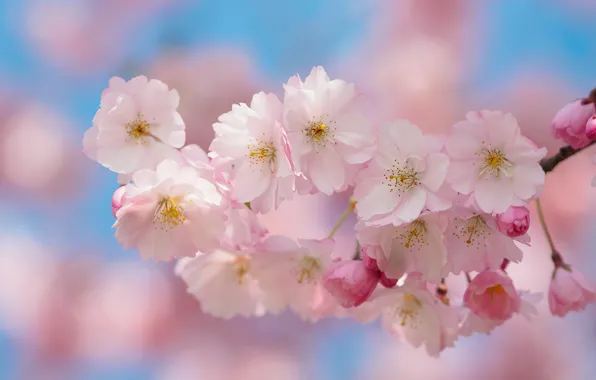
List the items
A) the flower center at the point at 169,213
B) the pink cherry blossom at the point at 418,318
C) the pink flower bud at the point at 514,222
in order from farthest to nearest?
the pink cherry blossom at the point at 418,318
the flower center at the point at 169,213
the pink flower bud at the point at 514,222

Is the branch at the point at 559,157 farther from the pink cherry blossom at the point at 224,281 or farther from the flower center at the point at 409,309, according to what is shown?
the pink cherry blossom at the point at 224,281

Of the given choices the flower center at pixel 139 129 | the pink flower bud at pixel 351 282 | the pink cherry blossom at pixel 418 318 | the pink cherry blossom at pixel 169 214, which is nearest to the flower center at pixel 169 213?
the pink cherry blossom at pixel 169 214

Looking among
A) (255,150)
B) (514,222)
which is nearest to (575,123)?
(514,222)

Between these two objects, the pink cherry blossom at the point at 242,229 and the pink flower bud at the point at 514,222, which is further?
the pink cherry blossom at the point at 242,229

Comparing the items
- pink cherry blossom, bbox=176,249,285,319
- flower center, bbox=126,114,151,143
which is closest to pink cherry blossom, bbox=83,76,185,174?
flower center, bbox=126,114,151,143

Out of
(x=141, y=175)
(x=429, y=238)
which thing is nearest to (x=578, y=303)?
(x=429, y=238)

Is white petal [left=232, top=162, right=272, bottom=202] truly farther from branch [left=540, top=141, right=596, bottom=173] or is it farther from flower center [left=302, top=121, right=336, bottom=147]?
branch [left=540, top=141, right=596, bottom=173]

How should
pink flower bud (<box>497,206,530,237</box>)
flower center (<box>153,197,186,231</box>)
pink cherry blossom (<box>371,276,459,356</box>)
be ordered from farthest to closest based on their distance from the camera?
pink cherry blossom (<box>371,276,459,356</box>), flower center (<box>153,197,186,231</box>), pink flower bud (<box>497,206,530,237</box>)

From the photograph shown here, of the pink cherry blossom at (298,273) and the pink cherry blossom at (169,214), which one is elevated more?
the pink cherry blossom at (169,214)
